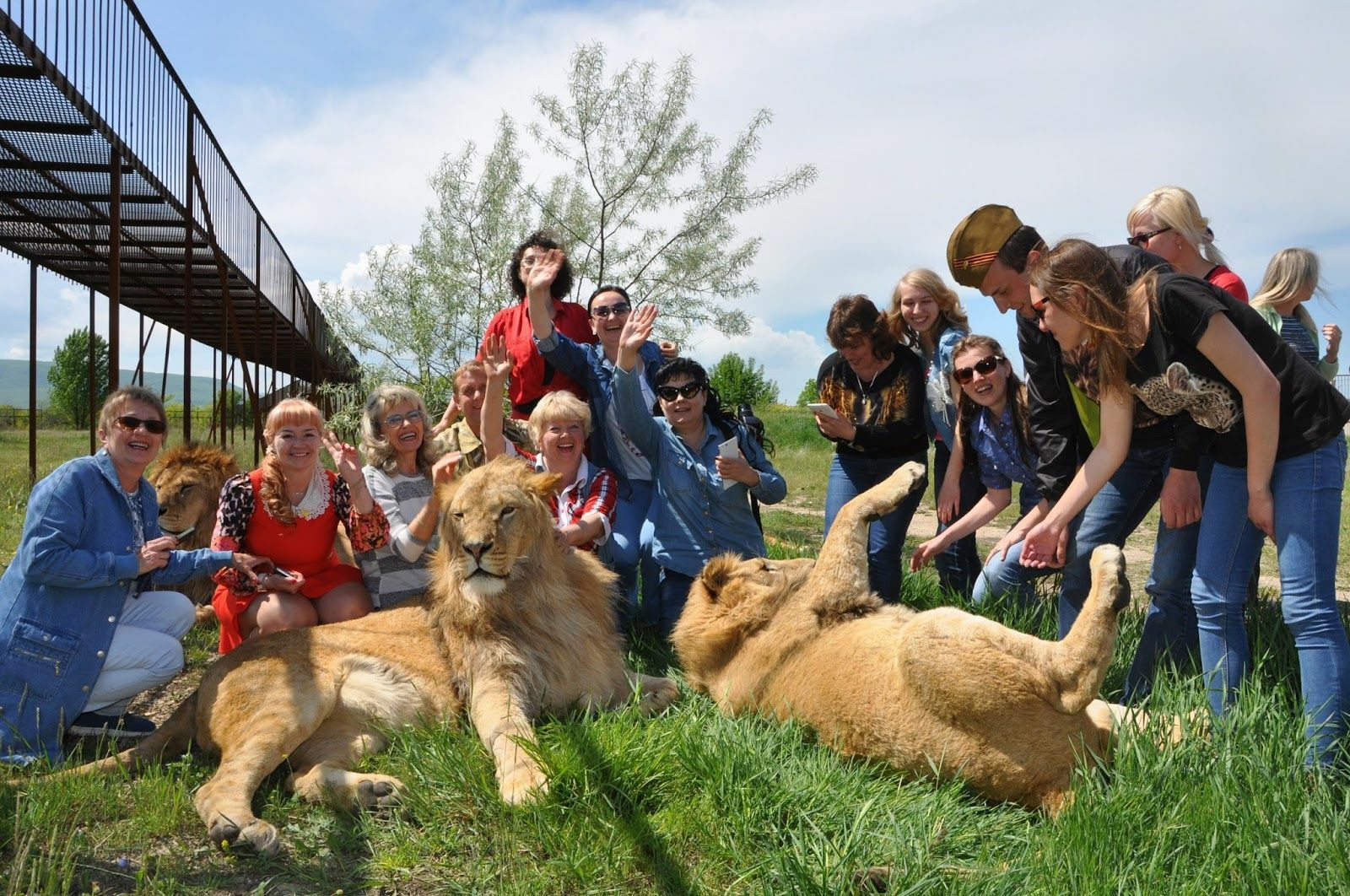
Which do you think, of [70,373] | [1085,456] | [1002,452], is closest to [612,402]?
[1002,452]

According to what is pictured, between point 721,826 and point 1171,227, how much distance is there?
3313mm

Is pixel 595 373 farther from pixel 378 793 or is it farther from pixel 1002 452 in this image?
pixel 378 793

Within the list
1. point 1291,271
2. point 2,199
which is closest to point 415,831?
point 1291,271

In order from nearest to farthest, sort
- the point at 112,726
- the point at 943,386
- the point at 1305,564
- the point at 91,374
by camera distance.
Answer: the point at 1305,564 < the point at 112,726 < the point at 943,386 < the point at 91,374

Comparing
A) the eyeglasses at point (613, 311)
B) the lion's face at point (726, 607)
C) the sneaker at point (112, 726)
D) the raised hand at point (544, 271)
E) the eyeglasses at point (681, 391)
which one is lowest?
the sneaker at point (112, 726)

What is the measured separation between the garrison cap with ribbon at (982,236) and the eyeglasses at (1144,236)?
0.51 metres

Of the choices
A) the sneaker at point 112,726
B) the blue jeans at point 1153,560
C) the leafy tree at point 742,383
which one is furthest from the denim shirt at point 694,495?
the leafy tree at point 742,383

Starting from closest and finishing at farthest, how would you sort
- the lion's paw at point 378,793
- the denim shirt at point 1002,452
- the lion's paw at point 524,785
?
the lion's paw at point 524,785
the lion's paw at point 378,793
the denim shirt at point 1002,452

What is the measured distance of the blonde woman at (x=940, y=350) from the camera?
206 inches

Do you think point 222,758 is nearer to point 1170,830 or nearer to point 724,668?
point 724,668

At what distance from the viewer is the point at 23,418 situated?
5791cm

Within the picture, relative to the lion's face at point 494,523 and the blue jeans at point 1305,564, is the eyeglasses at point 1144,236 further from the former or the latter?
the lion's face at point 494,523

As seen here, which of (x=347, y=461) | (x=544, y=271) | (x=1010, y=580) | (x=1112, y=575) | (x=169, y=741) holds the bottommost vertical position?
(x=169, y=741)

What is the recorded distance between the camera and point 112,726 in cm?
405
